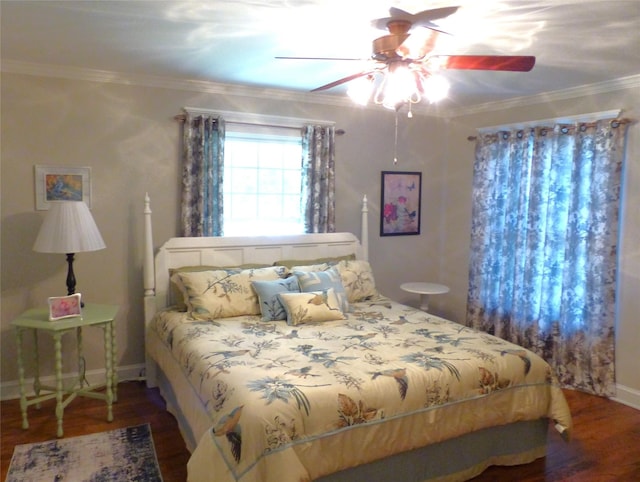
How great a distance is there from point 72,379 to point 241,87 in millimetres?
2666

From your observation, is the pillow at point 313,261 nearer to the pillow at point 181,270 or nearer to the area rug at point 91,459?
the pillow at point 181,270

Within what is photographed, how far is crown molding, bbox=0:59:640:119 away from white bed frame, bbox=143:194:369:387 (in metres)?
0.92

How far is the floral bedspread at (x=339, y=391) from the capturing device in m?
2.06

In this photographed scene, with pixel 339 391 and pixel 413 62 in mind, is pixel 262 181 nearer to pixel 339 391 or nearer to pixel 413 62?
pixel 413 62

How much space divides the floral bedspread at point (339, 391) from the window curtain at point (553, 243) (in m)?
1.30

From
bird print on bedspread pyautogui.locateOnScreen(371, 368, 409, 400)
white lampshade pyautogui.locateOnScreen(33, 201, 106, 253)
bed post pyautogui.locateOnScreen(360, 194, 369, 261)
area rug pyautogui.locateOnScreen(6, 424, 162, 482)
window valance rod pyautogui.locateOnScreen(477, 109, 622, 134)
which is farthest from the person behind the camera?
bed post pyautogui.locateOnScreen(360, 194, 369, 261)

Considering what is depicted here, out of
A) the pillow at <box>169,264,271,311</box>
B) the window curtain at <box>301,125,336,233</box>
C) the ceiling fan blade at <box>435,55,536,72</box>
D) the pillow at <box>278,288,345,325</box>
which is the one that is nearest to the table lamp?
the pillow at <box>169,264,271,311</box>

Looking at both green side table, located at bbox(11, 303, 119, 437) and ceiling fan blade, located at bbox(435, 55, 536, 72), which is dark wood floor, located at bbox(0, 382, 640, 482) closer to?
green side table, located at bbox(11, 303, 119, 437)

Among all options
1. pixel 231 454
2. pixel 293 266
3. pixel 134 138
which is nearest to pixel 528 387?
pixel 231 454

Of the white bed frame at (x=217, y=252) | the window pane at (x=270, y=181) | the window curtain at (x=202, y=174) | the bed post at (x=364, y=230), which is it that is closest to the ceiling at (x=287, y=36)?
the window curtain at (x=202, y=174)

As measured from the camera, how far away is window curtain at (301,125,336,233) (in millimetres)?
4320

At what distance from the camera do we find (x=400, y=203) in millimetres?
4926

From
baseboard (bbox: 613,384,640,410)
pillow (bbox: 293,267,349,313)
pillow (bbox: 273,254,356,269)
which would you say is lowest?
baseboard (bbox: 613,384,640,410)

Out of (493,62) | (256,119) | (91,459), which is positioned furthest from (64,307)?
(493,62)
